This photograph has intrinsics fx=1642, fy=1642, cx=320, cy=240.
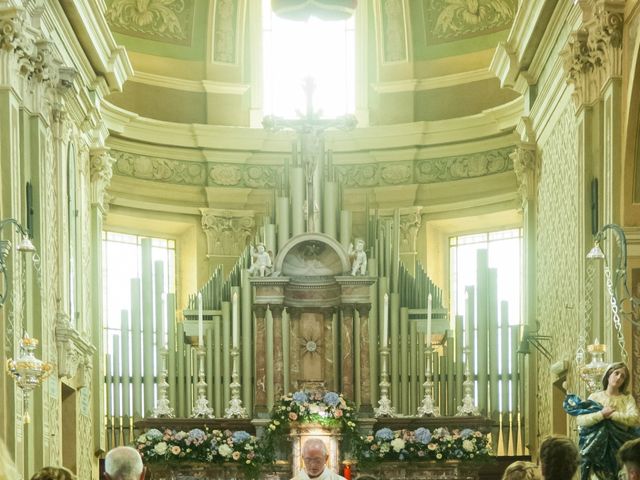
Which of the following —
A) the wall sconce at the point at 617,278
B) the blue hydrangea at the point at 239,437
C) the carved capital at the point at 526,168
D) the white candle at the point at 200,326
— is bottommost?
the blue hydrangea at the point at 239,437

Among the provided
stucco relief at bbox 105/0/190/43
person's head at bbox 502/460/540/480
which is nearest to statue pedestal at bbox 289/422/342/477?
stucco relief at bbox 105/0/190/43

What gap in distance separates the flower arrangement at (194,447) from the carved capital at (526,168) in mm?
5674

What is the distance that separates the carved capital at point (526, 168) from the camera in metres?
22.8

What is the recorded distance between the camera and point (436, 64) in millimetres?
26500

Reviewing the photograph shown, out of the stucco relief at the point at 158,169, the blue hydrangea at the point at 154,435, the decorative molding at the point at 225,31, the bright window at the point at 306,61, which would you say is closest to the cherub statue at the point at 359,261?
the blue hydrangea at the point at 154,435

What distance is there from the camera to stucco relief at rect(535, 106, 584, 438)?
1891 centimetres

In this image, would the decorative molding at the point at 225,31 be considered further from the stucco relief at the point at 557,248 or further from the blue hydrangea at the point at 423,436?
the blue hydrangea at the point at 423,436

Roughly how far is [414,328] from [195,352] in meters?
3.00

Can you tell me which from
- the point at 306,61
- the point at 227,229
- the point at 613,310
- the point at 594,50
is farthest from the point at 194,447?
the point at 306,61

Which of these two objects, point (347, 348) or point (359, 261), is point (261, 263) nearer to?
point (359, 261)

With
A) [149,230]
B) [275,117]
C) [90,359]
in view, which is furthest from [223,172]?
[90,359]

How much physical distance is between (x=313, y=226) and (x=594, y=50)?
6.10m

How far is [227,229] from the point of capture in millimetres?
25953

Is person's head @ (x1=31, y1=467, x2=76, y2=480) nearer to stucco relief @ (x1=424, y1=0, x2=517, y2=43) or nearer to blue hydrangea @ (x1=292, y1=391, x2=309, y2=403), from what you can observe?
blue hydrangea @ (x1=292, y1=391, x2=309, y2=403)
